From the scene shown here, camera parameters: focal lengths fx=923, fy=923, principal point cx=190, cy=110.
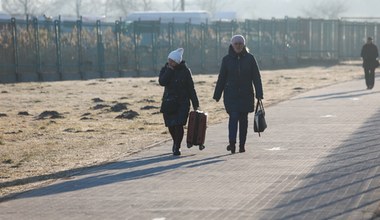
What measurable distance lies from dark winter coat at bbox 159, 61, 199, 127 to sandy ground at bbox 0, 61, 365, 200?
40.2 inches

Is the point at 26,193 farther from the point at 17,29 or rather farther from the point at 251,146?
the point at 17,29

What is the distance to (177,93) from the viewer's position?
43.8 ft

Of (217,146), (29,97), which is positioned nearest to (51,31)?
(29,97)

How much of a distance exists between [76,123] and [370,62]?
12.6m

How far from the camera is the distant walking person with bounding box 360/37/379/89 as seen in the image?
2908 centimetres

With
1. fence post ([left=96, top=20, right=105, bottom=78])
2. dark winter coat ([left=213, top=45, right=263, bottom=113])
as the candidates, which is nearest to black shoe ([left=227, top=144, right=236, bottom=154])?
dark winter coat ([left=213, top=45, right=263, bottom=113])

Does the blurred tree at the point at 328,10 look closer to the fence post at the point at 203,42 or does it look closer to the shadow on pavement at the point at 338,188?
the fence post at the point at 203,42

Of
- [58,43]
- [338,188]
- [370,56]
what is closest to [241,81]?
[338,188]

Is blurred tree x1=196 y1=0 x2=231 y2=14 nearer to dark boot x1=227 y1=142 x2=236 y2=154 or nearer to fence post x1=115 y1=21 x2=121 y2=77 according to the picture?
fence post x1=115 y1=21 x2=121 y2=77

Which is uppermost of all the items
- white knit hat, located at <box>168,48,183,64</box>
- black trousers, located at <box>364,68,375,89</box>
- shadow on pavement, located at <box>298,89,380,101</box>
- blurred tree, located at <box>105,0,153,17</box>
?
blurred tree, located at <box>105,0,153,17</box>

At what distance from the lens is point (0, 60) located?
36.7 meters

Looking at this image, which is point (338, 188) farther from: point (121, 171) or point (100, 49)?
point (100, 49)

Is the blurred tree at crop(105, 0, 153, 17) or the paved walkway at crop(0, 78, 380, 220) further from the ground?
the blurred tree at crop(105, 0, 153, 17)

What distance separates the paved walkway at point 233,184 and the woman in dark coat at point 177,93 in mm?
401
